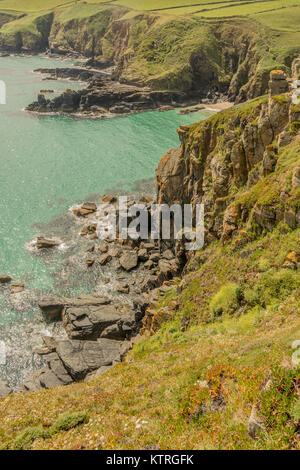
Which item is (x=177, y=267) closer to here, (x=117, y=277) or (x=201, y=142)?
(x=117, y=277)

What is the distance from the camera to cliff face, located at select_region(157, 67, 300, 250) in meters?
23.8

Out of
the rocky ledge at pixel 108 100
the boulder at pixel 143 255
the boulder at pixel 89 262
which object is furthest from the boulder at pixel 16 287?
the rocky ledge at pixel 108 100

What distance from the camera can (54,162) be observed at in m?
81.3

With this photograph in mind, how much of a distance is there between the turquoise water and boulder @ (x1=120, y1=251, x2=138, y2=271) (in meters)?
10.8

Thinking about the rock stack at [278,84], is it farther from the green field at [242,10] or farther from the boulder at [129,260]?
the green field at [242,10]

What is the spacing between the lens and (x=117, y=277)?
46781 mm

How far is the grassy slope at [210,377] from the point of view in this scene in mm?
11453

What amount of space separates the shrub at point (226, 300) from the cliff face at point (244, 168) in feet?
14.4

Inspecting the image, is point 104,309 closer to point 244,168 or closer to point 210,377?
point 244,168

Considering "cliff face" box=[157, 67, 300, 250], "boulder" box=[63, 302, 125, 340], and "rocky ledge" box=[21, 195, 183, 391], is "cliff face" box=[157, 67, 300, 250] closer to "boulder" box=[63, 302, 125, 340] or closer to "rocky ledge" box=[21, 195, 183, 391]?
"rocky ledge" box=[21, 195, 183, 391]

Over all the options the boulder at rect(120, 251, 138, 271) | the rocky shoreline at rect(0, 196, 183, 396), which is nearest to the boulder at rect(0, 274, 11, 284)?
the rocky shoreline at rect(0, 196, 183, 396)

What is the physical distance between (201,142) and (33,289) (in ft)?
99.6

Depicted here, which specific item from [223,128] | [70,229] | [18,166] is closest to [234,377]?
[223,128]

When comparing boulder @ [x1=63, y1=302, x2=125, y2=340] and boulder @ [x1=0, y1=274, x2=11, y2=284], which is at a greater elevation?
boulder @ [x1=0, y1=274, x2=11, y2=284]
